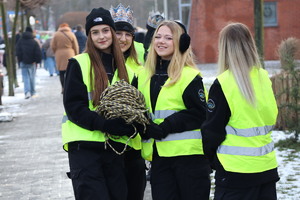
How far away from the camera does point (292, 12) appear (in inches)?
1040

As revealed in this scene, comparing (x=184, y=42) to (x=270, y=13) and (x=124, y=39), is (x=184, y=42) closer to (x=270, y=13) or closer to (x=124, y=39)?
(x=124, y=39)

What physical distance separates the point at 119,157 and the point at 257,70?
1229 millimetres

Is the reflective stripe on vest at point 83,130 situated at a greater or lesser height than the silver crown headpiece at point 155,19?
lesser

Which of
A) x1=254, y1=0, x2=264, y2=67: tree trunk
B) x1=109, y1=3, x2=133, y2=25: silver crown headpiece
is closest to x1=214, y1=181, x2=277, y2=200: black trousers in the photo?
x1=109, y1=3, x2=133, y2=25: silver crown headpiece

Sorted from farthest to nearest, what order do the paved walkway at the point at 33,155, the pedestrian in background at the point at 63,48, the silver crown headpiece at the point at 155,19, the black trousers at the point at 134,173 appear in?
the pedestrian in background at the point at 63,48 → the paved walkway at the point at 33,155 → the silver crown headpiece at the point at 155,19 → the black trousers at the point at 134,173

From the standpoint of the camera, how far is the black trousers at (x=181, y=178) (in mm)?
4766

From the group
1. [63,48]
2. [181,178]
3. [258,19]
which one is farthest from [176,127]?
[63,48]

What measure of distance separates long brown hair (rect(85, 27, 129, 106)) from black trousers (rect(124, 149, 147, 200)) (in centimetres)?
60

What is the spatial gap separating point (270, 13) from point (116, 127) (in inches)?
912

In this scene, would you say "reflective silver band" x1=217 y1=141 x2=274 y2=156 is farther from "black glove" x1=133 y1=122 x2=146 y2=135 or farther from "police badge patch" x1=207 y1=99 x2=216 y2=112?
"black glove" x1=133 y1=122 x2=146 y2=135

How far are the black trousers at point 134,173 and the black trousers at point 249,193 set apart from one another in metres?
0.86

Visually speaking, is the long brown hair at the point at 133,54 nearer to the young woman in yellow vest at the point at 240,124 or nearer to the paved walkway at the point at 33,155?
the young woman in yellow vest at the point at 240,124

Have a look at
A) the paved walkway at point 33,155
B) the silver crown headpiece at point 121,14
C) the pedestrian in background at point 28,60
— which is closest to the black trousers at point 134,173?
the silver crown headpiece at point 121,14

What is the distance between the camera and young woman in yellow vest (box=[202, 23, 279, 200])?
430cm
